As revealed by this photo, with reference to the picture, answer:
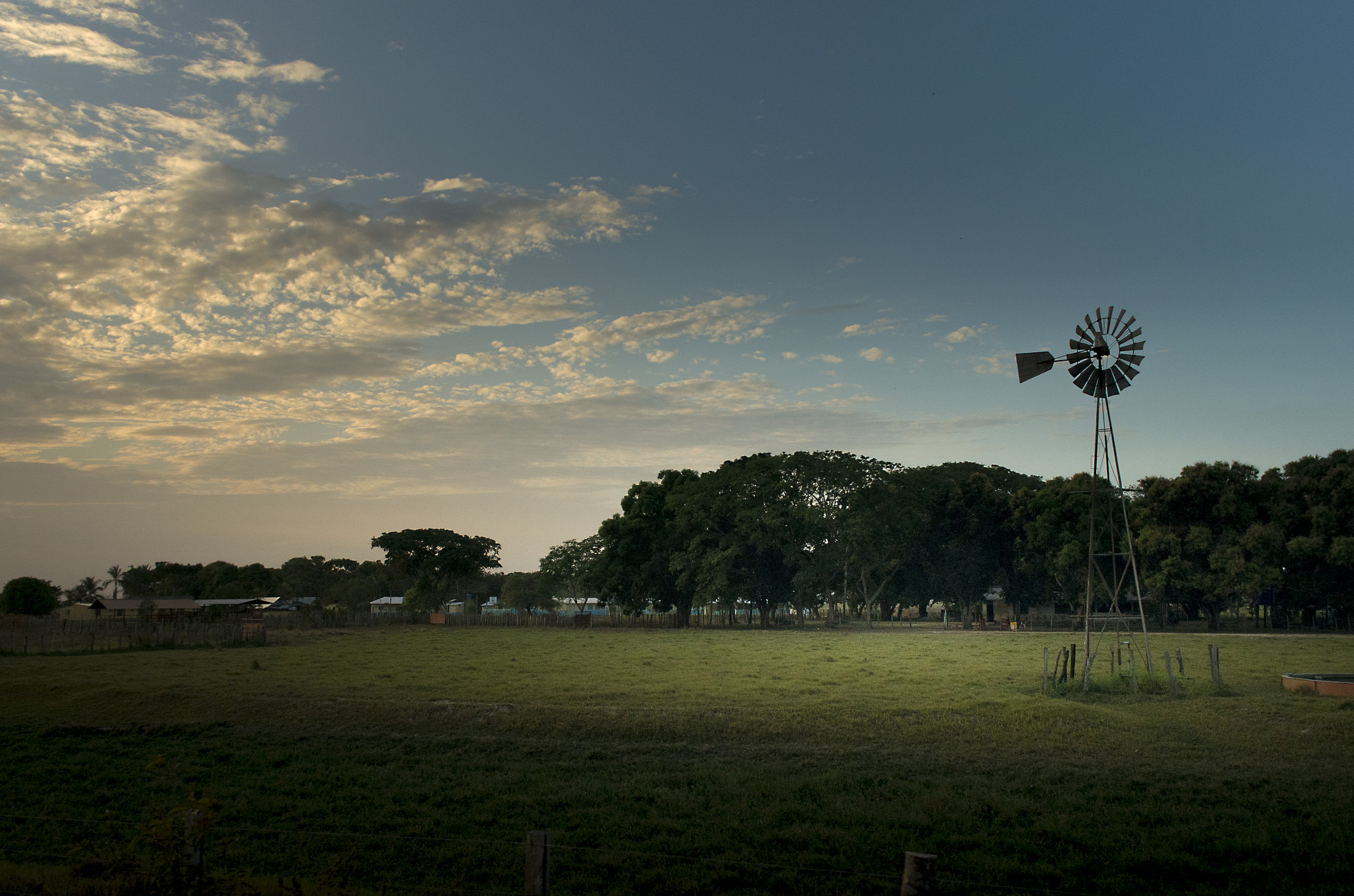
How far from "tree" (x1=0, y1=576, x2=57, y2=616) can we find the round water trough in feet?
291

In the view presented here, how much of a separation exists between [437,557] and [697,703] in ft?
263

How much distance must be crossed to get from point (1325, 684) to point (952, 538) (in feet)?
171

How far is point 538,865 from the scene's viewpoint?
6.16 metres

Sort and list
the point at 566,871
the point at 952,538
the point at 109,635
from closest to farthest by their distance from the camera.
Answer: the point at 566,871 → the point at 109,635 → the point at 952,538

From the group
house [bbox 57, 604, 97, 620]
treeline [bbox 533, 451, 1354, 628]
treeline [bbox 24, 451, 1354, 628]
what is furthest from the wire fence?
house [bbox 57, 604, 97, 620]

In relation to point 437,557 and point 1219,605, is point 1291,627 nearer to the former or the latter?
point 1219,605

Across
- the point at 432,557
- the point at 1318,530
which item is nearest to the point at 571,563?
the point at 432,557

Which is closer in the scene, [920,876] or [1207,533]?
[920,876]

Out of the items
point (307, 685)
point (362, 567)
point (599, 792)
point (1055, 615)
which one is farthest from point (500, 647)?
point (362, 567)

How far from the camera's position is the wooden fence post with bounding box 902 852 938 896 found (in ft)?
18.3

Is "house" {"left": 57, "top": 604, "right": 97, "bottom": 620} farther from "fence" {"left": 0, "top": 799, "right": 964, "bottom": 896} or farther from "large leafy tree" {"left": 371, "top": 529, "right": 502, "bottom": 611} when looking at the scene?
"fence" {"left": 0, "top": 799, "right": 964, "bottom": 896}

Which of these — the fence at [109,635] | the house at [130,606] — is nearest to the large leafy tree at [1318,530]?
the fence at [109,635]

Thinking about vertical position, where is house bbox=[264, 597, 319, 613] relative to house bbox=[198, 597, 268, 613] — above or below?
below

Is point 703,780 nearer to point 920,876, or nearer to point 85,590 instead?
point 920,876
